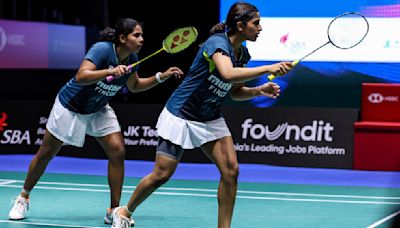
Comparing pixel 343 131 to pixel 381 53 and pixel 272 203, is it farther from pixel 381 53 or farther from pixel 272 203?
pixel 272 203

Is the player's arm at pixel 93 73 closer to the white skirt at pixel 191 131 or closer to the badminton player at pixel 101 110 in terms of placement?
the badminton player at pixel 101 110

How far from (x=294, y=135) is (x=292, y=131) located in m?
0.05

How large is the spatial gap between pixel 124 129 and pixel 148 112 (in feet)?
1.21

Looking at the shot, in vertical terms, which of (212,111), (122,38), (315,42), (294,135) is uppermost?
(315,42)

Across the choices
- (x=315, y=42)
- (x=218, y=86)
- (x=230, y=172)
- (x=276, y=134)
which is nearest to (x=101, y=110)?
(x=218, y=86)

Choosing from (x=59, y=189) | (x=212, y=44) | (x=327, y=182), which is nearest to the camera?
(x=212, y=44)

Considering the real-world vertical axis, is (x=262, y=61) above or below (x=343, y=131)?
above

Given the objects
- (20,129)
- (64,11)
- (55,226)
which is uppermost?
(64,11)

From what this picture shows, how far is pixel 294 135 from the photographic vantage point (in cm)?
1055

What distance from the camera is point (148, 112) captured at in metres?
11.0

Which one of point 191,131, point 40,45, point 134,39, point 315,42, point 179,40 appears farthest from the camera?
point 40,45

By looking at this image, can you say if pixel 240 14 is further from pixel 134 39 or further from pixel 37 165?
pixel 37 165

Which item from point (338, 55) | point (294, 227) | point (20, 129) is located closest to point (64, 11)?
point (20, 129)

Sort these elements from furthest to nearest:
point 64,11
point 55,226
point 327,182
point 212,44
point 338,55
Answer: point 64,11, point 338,55, point 327,182, point 55,226, point 212,44
